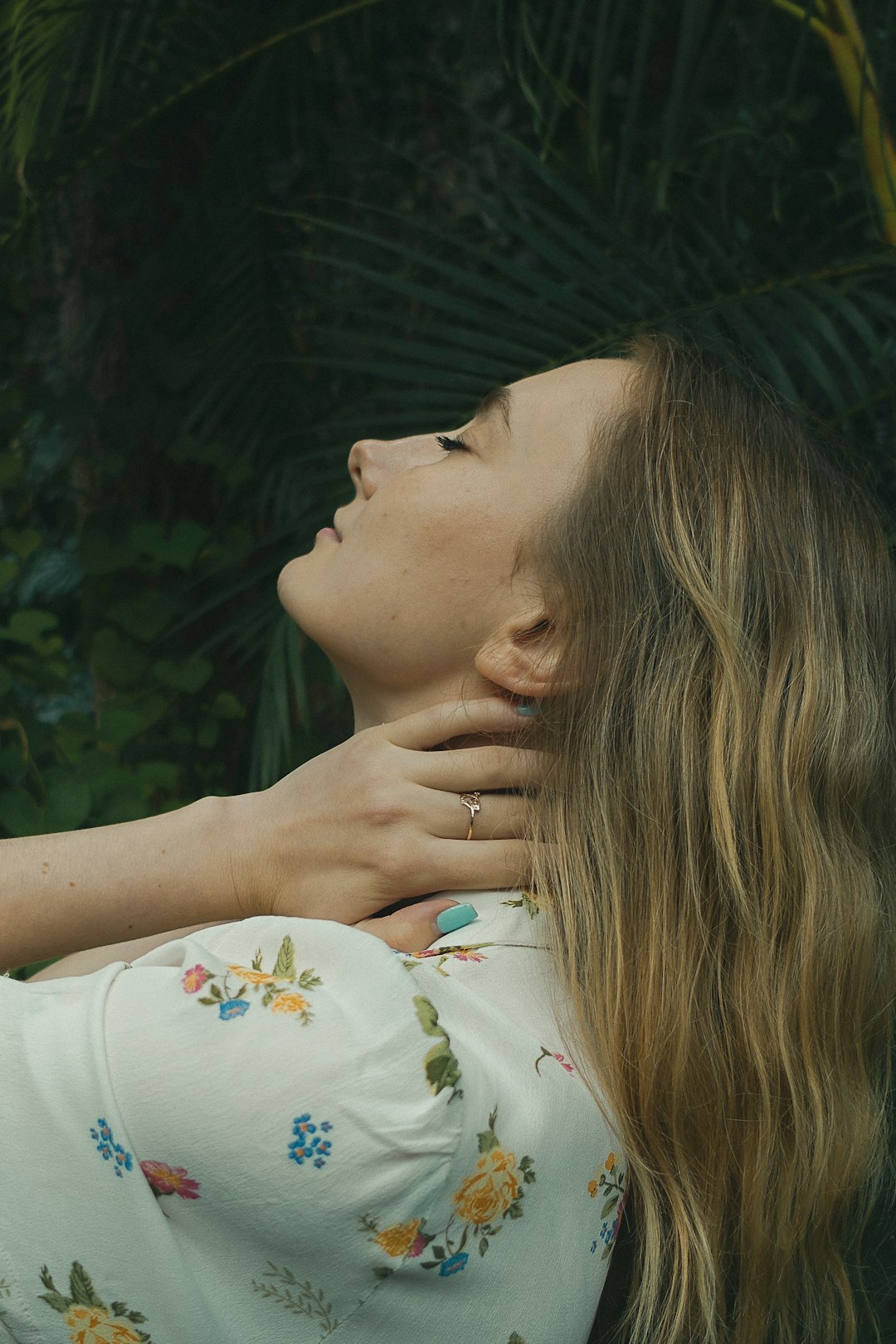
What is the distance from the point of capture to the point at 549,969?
1134mm

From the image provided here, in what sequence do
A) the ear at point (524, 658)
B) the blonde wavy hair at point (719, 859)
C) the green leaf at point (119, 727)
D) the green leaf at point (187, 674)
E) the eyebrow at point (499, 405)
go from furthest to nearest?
the green leaf at point (187, 674), the green leaf at point (119, 727), the eyebrow at point (499, 405), the ear at point (524, 658), the blonde wavy hair at point (719, 859)

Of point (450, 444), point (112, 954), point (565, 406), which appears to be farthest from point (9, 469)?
point (565, 406)

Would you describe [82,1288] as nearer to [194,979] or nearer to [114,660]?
[194,979]

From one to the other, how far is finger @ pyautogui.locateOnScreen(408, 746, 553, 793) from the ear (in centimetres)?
7

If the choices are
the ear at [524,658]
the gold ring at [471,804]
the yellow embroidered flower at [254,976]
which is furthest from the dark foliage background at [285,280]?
the yellow embroidered flower at [254,976]

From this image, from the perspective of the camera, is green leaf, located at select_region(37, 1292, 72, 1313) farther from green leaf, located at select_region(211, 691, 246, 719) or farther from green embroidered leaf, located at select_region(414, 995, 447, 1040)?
green leaf, located at select_region(211, 691, 246, 719)

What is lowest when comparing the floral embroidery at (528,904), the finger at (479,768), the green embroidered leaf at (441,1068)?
the green embroidered leaf at (441,1068)

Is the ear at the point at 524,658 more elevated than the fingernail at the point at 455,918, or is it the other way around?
the ear at the point at 524,658

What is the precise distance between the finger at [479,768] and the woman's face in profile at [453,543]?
0.14 meters

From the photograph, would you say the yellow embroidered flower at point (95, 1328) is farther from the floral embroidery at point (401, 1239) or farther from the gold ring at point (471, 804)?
the gold ring at point (471, 804)

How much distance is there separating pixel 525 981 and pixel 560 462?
1.86 feet

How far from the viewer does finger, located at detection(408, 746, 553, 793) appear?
1.20 metres

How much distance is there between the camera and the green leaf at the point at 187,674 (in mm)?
2406

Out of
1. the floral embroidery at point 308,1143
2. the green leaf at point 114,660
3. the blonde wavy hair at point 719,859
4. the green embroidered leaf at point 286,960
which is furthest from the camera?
the green leaf at point 114,660
